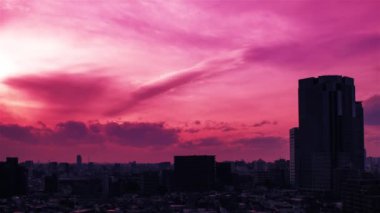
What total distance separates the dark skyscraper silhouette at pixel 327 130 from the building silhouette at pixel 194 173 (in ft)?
109

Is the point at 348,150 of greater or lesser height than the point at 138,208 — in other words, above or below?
above

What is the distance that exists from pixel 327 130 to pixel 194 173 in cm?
4865

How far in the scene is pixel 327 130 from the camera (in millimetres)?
185625

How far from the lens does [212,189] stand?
188000mm

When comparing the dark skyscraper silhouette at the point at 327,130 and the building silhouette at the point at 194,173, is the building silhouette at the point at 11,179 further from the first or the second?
the dark skyscraper silhouette at the point at 327,130

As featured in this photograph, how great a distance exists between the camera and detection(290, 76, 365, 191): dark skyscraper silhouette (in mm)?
182625

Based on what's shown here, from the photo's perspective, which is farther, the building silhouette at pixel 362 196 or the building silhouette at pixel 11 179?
the building silhouette at pixel 11 179

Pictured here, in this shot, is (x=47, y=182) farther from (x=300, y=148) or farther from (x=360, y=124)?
(x=360, y=124)

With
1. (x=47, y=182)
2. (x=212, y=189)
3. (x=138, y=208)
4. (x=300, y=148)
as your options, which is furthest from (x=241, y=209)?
(x=47, y=182)

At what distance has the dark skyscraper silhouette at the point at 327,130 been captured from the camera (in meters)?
183

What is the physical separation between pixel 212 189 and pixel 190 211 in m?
85.3

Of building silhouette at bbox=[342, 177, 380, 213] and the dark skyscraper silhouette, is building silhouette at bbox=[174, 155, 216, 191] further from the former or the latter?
building silhouette at bbox=[342, 177, 380, 213]

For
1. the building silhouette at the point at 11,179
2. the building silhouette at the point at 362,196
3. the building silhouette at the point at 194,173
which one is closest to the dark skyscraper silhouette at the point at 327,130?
the building silhouette at the point at 194,173

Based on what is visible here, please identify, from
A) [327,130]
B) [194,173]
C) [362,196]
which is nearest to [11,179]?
Result: [194,173]
